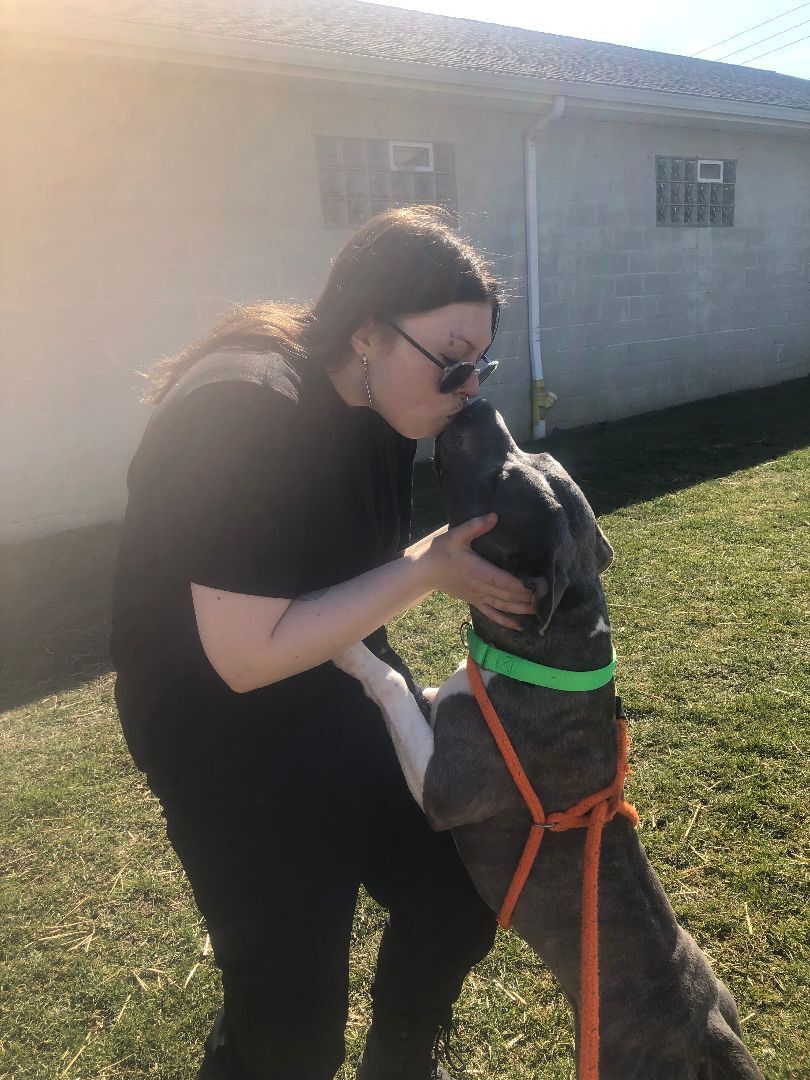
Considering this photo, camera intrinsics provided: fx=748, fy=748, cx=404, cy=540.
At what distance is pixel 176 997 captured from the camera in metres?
2.67

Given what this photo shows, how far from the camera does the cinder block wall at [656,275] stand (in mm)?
10398

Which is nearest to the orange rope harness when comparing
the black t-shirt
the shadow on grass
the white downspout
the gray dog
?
the gray dog

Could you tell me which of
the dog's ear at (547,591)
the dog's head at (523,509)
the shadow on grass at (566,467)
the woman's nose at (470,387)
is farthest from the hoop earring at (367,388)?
the shadow on grass at (566,467)

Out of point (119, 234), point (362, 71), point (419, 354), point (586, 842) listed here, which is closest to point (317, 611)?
point (419, 354)

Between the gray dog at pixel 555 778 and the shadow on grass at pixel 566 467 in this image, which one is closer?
the gray dog at pixel 555 778

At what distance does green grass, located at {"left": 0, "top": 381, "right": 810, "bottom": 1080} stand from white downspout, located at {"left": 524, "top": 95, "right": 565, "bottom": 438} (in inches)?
165

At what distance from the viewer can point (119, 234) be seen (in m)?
7.46

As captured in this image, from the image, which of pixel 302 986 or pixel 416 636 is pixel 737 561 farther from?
pixel 302 986

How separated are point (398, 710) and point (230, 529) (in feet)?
2.79

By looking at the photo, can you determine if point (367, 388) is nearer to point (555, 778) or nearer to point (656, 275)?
point (555, 778)

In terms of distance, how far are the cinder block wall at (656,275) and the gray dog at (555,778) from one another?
8.76 metres

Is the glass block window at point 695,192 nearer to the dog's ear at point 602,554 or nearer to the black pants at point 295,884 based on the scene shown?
the dog's ear at point 602,554

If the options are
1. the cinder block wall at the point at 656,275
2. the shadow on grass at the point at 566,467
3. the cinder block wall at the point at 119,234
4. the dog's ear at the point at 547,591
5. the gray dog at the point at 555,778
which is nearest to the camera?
the gray dog at the point at 555,778

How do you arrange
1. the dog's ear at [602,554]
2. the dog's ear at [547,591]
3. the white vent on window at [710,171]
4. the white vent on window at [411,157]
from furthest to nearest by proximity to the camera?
the white vent on window at [710,171] → the white vent on window at [411,157] → the dog's ear at [602,554] → the dog's ear at [547,591]
